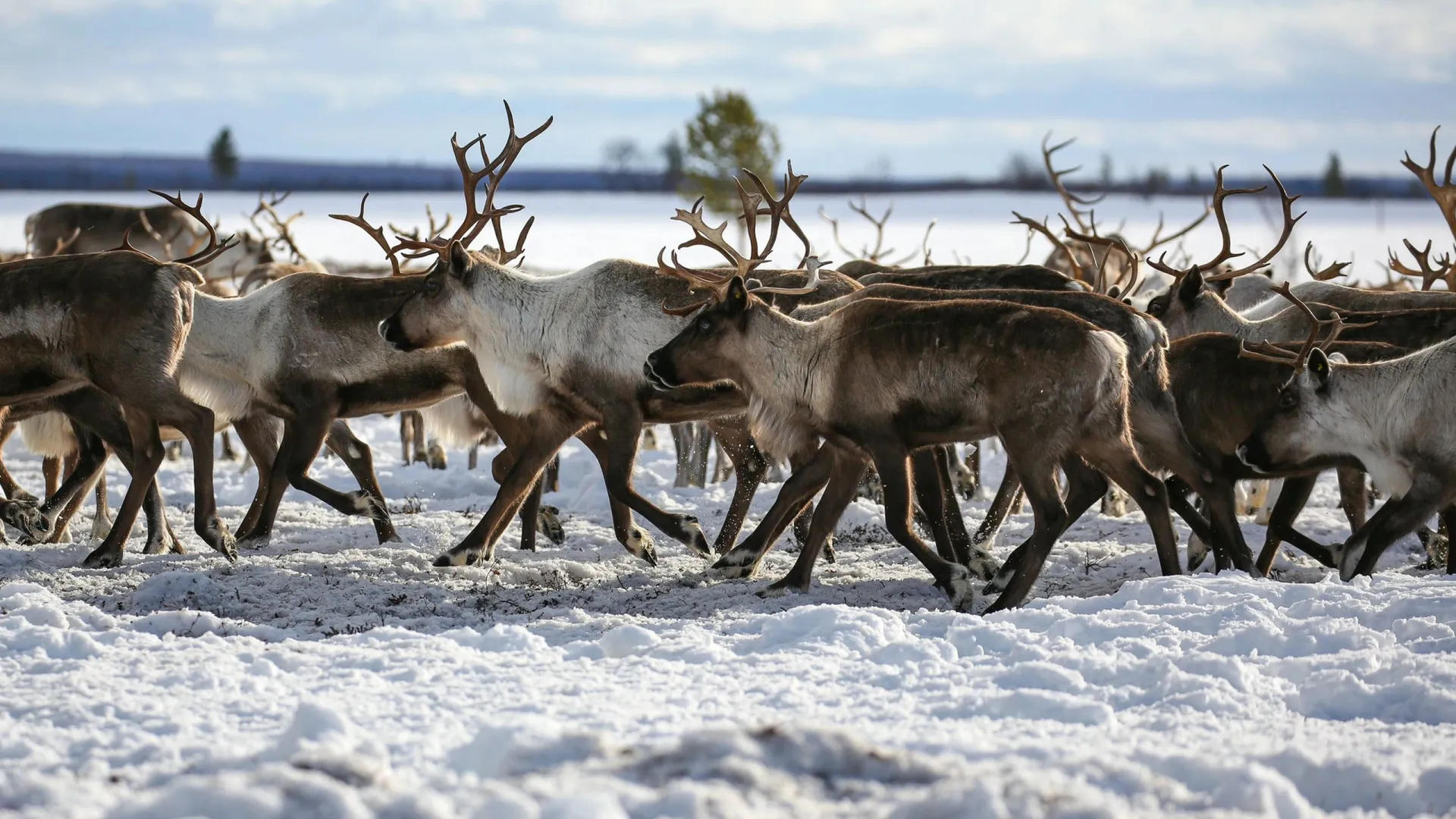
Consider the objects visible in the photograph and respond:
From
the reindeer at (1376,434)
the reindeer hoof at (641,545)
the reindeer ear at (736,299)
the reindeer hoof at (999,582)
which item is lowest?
the reindeer hoof at (641,545)

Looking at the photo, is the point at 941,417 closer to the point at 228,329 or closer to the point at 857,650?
the point at 857,650

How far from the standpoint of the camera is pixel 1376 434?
6.27m

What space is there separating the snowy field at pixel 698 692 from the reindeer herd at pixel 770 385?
378 mm

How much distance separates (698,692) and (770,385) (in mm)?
2310

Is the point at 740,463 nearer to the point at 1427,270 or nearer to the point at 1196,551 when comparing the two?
the point at 1196,551

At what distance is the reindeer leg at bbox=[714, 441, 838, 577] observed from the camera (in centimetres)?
677

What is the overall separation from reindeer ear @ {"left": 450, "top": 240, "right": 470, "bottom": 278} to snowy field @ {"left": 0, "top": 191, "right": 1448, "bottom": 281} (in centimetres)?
2328

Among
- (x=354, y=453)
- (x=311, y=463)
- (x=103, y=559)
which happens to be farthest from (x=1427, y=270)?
(x=103, y=559)

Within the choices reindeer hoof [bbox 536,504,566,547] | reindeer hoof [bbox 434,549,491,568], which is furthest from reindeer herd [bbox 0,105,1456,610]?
reindeer hoof [bbox 536,504,566,547]

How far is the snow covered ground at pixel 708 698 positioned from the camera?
3.43 meters

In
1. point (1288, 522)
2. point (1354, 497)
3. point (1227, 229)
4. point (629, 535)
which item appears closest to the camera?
point (1288, 522)

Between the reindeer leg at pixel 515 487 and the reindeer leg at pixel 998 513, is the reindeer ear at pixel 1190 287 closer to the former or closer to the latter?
the reindeer leg at pixel 998 513

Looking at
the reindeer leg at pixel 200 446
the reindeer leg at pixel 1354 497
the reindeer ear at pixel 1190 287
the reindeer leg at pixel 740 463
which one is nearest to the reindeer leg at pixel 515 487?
the reindeer leg at pixel 740 463

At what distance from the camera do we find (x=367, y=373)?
25.3ft
